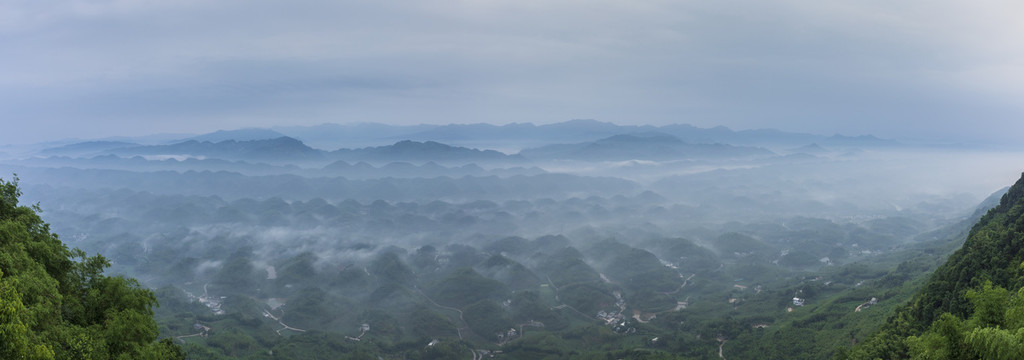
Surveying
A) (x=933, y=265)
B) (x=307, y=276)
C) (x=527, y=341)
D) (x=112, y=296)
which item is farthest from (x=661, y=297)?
(x=112, y=296)

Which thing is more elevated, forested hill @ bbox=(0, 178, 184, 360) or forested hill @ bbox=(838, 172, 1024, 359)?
forested hill @ bbox=(0, 178, 184, 360)

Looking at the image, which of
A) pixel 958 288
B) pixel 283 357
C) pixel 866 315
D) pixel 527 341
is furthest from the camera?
pixel 527 341

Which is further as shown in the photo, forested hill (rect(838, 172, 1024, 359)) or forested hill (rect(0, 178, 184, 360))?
forested hill (rect(838, 172, 1024, 359))

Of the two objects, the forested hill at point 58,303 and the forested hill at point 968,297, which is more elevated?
the forested hill at point 58,303

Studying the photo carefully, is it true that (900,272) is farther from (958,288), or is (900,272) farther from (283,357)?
(283,357)

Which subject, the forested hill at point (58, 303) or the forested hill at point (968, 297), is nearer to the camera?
the forested hill at point (58, 303)

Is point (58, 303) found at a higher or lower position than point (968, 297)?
higher

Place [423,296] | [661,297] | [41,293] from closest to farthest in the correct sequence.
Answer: [41,293] < [661,297] < [423,296]

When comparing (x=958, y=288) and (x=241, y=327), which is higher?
(x=958, y=288)
